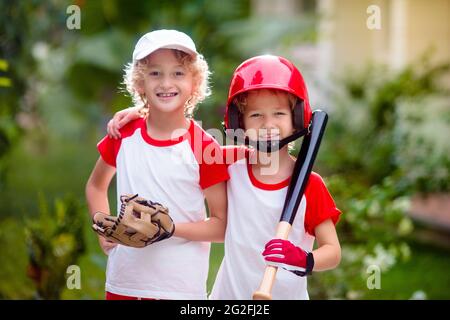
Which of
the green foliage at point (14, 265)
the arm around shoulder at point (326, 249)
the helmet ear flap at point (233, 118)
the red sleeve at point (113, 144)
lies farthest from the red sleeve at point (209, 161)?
the green foliage at point (14, 265)

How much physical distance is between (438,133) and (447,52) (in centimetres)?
230

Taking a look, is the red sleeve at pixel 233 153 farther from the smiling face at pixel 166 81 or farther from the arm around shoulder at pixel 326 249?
the arm around shoulder at pixel 326 249

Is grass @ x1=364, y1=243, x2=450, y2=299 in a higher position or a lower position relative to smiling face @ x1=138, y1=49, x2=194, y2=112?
lower

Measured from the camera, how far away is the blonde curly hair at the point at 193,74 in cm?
317

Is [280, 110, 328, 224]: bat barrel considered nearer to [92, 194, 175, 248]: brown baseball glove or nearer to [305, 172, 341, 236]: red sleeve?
[305, 172, 341, 236]: red sleeve

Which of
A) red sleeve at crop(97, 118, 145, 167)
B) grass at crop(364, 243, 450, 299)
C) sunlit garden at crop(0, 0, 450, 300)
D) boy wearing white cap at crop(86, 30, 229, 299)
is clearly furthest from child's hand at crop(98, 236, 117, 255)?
grass at crop(364, 243, 450, 299)

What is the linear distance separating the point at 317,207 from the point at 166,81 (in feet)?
2.34

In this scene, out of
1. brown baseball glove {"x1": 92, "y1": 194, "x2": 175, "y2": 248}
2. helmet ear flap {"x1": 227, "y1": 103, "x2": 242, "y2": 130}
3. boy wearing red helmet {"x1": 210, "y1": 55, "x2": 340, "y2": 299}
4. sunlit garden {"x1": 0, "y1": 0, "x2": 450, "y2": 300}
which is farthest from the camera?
sunlit garden {"x1": 0, "y1": 0, "x2": 450, "y2": 300}

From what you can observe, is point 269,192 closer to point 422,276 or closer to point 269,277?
point 269,277

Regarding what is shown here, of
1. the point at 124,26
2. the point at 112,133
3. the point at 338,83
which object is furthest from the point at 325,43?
the point at 112,133

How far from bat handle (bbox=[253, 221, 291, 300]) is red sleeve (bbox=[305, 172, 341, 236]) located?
0.53ft

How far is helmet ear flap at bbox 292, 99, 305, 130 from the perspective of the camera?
3027mm
